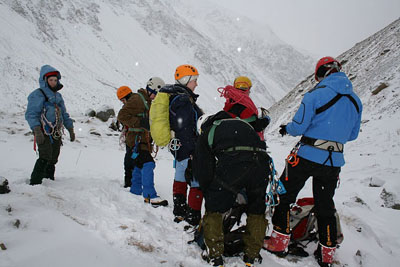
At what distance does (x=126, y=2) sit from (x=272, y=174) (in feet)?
228

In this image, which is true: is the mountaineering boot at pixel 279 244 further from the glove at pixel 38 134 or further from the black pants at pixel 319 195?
the glove at pixel 38 134

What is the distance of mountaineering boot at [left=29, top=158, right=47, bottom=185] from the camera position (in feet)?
15.3

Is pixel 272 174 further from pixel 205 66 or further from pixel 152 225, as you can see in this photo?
pixel 205 66

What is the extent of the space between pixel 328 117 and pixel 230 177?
59.7 inches

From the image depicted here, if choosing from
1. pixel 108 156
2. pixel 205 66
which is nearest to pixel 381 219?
pixel 108 156

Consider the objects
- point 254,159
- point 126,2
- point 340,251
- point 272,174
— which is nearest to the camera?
point 254,159

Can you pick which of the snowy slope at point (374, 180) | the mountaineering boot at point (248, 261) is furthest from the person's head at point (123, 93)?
the snowy slope at point (374, 180)

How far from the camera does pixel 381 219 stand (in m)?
4.65

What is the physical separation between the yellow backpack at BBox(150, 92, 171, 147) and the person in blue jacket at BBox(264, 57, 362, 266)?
1.84m

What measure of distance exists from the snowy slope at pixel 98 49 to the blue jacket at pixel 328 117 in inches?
768

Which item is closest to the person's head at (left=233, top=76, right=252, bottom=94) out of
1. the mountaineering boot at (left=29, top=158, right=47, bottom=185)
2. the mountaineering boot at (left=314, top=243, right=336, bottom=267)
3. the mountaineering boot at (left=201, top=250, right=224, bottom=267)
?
the mountaineering boot at (left=314, top=243, right=336, bottom=267)

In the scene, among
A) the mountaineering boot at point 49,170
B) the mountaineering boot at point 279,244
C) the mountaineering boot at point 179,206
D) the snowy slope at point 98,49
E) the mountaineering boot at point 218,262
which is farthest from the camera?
the snowy slope at point 98,49

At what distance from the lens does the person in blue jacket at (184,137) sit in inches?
151

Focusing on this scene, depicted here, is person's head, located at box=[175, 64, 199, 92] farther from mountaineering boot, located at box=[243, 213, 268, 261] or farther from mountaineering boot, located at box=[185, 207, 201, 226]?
mountaineering boot, located at box=[243, 213, 268, 261]
